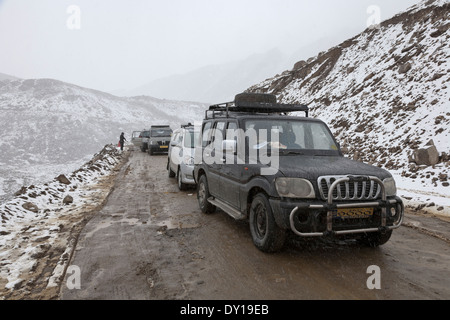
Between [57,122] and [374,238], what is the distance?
6935cm

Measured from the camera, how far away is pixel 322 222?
3.71 m

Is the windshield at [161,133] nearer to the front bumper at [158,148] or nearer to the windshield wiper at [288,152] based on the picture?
the front bumper at [158,148]

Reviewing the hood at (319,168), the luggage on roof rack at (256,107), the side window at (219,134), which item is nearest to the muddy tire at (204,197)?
the side window at (219,134)

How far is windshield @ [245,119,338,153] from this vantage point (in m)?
4.89

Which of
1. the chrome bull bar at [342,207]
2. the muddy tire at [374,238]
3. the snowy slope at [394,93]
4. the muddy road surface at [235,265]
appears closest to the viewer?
the muddy road surface at [235,265]

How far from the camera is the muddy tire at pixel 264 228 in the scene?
157 inches

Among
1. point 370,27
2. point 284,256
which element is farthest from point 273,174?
point 370,27

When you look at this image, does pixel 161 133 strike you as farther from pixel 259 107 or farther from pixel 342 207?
pixel 342 207

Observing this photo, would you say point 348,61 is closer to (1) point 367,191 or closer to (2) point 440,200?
(2) point 440,200

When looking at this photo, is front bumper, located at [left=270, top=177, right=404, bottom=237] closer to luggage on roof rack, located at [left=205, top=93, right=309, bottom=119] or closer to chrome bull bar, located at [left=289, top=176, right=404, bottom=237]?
chrome bull bar, located at [left=289, top=176, right=404, bottom=237]

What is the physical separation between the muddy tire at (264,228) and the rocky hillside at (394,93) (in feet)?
19.7

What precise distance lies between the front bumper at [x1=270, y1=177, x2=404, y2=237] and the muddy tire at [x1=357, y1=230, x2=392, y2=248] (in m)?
0.50

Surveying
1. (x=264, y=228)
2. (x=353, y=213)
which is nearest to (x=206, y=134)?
(x=264, y=228)
